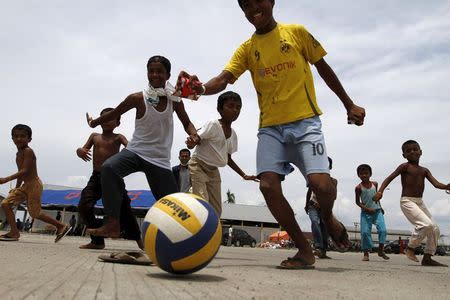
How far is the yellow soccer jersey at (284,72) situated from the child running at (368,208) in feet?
18.5

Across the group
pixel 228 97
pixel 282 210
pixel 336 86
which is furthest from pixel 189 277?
pixel 228 97

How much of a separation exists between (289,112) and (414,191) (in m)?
4.53

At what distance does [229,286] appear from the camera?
2355 mm

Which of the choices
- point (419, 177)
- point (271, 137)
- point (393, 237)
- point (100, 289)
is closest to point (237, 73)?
point (271, 137)

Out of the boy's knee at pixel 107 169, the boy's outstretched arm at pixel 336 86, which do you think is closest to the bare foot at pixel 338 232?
the boy's outstretched arm at pixel 336 86

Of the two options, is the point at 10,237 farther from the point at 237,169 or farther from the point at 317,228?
the point at 317,228

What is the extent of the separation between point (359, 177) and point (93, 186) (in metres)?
5.84

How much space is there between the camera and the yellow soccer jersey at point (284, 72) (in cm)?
413

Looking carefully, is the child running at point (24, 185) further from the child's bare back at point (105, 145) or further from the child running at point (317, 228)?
the child running at point (317, 228)

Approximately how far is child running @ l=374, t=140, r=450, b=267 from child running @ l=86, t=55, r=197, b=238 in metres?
3.95

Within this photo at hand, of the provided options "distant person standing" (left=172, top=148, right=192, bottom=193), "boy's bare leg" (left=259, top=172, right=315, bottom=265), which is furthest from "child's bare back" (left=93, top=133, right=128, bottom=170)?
"boy's bare leg" (left=259, top=172, right=315, bottom=265)

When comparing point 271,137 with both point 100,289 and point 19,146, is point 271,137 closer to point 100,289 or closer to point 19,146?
point 100,289

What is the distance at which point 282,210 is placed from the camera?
411 centimetres

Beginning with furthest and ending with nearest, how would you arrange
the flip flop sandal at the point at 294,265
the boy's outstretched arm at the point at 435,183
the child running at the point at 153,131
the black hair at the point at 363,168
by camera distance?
the black hair at the point at 363,168, the boy's outstretched arm at the point at 435,183, the child running at the point at 153,131, the flip flop sandal at the point at 294,265
